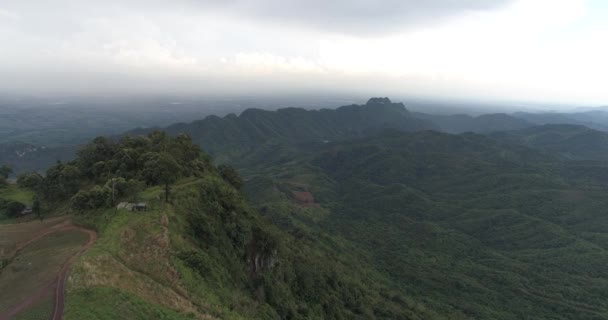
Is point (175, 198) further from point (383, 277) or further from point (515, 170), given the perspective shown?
point (515, 170)

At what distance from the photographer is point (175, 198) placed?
3950cm

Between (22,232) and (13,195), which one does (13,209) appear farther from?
(22,232)

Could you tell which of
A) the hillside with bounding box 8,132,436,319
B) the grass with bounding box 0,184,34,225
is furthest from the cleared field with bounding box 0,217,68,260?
the grass with bounding box 0,184,34,225

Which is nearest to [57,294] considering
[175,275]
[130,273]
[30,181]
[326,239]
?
[130,273]

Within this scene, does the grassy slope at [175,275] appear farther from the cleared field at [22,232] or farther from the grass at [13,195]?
the grass at [13,195]

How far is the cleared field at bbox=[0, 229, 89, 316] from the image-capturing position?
76.0 feet

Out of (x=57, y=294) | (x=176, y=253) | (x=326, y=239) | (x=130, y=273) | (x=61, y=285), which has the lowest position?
(x=326, y=239)

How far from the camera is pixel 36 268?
27.1 m

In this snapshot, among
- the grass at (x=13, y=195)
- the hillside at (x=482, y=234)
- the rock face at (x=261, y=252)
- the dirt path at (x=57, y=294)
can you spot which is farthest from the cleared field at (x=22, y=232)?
the hillside at (x=482, y=234)

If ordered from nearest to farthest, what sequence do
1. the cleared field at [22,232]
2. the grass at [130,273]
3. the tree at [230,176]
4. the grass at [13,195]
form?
the grass at [130,273]
the cleared field at [22,232]
the grass at [13,195]
the tree at [230,176]

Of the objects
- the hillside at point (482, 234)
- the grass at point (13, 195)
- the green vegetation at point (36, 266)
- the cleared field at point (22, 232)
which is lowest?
the hillside at point (482, 234)

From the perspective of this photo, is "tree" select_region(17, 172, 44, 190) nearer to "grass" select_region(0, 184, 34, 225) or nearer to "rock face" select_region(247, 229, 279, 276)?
"grass" select_region(0, 184, 34, 225)

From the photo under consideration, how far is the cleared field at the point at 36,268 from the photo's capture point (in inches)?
912

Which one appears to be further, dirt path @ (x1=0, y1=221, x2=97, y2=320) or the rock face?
the rock face
